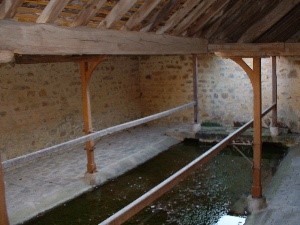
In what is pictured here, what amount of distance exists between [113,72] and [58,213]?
550 cm

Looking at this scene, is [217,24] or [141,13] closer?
[141,13]

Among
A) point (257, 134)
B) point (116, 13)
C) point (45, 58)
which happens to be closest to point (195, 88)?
point (257, 134)

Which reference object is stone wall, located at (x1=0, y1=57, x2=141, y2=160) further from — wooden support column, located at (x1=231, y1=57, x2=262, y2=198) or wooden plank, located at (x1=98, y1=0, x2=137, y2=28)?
wooden support column, located at (x1=231, y1=57, x2=262, y2=198)

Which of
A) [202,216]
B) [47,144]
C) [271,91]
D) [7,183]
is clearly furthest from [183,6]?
[271,91]

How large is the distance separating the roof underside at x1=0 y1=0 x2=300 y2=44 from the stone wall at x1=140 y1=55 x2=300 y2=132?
10.7ft

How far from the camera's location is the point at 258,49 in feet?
15.4

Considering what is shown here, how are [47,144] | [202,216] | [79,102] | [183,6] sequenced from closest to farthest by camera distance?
1. [183,6]
2. [202,216]
3. [47,144]
4. [79,102]

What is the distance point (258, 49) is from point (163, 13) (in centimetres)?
147

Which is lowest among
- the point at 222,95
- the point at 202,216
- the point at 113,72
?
the point at 202,216

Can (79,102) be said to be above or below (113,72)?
below

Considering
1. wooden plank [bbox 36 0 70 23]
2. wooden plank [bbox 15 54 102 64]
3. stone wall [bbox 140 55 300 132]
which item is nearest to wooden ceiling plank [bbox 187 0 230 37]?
wooden plank [bbox 15 54 102 64]

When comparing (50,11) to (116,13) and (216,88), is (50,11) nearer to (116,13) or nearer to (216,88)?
(116,13)

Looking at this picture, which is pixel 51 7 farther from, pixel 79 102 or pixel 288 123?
pixel 288 123

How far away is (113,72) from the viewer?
10.3 metres
